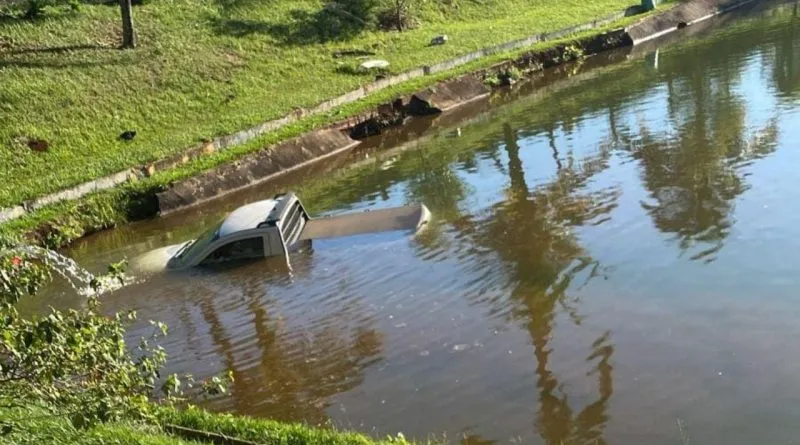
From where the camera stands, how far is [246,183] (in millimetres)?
23453

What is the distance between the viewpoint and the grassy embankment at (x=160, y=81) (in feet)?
76.5

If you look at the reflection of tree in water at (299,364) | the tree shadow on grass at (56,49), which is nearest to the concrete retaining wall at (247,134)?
the tree shadow on grass at (56,49)

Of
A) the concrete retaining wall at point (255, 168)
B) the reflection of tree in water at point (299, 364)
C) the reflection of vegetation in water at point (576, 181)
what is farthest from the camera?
the concrete retaining wall at point (255, 168)

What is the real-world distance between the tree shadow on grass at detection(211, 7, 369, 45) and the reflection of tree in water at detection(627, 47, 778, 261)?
17268 millimetres

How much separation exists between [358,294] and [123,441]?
549 cm

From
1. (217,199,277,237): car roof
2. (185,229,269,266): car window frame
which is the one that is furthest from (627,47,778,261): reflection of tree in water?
(217,199,277,237): car roof

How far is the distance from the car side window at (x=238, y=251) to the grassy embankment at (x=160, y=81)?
5052 millimetres

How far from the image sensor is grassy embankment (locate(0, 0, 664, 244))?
23.3m

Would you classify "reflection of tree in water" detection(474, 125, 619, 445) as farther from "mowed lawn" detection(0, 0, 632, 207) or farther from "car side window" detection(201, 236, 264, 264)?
"mowed lawn" detection(0, 0, 632, 207)

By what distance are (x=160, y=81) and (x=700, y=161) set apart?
1985cm

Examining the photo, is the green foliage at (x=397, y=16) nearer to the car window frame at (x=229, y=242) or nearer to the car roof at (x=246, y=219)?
the car roof at (x=246, y=219)

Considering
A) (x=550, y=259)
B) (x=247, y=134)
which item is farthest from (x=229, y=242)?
(x=247, y=134)

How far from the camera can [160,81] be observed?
3053cm

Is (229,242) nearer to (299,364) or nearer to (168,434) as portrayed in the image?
(299,364)
